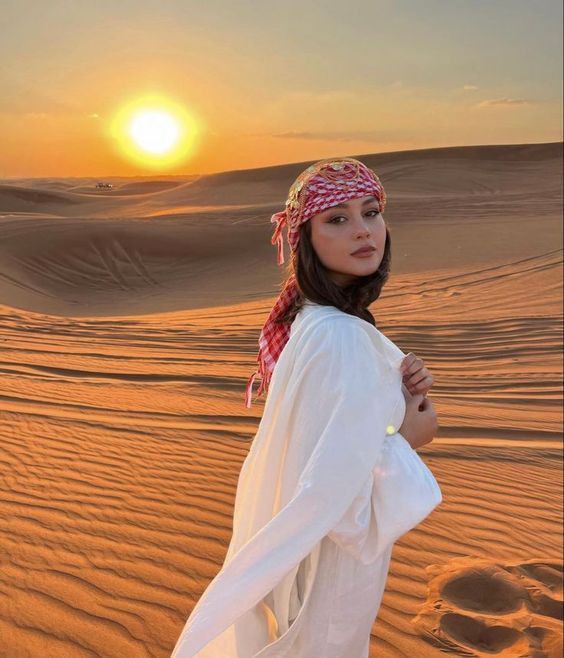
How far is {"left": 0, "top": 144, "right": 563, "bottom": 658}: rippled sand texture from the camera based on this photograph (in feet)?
11.2

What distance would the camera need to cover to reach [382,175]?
44.0 m

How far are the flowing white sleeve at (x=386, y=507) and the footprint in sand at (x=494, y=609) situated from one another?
1779mm

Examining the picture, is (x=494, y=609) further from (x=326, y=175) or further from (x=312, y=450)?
(x=326, y=175)

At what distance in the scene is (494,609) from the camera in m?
3.53

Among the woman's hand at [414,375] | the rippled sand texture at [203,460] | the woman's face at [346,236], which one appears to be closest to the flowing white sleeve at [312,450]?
the woman's hand at [414,375]

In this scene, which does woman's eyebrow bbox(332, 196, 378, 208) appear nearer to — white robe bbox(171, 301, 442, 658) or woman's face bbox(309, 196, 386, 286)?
woman's face bbox(309, 196, 386, 286)

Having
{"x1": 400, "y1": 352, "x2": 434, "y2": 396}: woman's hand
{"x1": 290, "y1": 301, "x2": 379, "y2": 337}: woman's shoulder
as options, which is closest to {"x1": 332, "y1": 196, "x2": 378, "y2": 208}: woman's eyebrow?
{"x1": 290, "y1": 301, "x2": 379, "y2": 337}: woman's shoulder

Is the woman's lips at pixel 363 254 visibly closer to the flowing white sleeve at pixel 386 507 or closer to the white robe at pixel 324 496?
the white robe at pixel 324 496

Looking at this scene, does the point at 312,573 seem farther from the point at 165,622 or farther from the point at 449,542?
the point at 449,542

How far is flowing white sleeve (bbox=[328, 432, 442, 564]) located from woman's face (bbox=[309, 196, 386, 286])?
0.56 m

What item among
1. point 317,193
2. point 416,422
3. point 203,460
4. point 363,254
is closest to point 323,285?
point 363,254

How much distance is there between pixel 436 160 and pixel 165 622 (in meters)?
47.0

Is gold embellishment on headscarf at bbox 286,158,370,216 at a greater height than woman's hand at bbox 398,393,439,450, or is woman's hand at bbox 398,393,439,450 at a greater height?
gold embellishment on headscarf at bbox 286,158,370,216

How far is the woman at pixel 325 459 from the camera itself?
1776 mm
